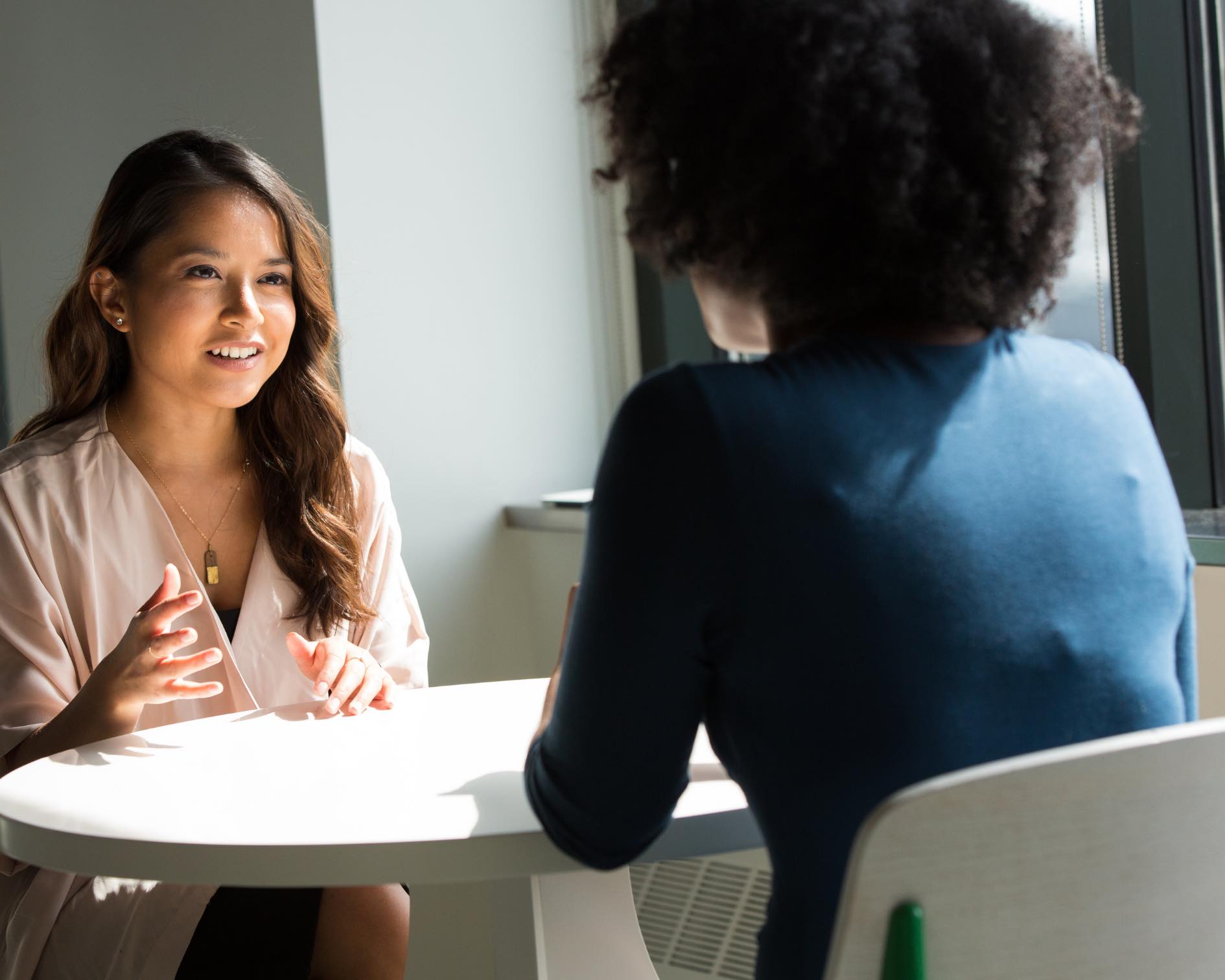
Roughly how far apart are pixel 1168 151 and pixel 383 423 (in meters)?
1.73

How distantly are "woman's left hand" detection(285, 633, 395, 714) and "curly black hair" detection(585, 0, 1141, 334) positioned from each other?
3.03 feet

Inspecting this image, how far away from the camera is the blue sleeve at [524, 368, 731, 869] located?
0.79 m

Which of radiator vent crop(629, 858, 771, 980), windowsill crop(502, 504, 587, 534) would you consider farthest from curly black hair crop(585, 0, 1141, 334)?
windowsill crop(502, 504, 587, 534)

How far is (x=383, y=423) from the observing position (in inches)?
119

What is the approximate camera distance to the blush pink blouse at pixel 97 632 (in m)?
1.48

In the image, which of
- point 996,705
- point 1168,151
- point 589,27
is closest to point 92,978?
point 996,705

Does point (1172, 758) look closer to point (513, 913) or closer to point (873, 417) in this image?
point (873, 417)

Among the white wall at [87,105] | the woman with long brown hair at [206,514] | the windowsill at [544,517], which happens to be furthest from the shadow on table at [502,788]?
the white wall at [87,105]

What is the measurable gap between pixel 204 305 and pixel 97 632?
0.49 metres

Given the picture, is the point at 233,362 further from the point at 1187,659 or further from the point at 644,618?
the point at 1187,659

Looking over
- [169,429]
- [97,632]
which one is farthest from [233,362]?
[97,632]

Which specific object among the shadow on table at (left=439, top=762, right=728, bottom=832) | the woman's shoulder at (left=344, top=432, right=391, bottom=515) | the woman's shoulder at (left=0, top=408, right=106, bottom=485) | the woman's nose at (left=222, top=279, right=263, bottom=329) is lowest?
the shadow on table at (left=439, top=762, right=728, bottom=832)

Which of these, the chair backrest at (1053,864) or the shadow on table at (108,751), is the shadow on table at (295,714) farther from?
the chair backrest at (1053,864)

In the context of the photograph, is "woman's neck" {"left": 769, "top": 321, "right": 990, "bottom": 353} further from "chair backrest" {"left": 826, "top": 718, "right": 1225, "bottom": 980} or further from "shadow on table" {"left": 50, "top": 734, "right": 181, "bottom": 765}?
"shadow on table" {"left": 50, "top": 734, "right": 181, "bottom": 765}
